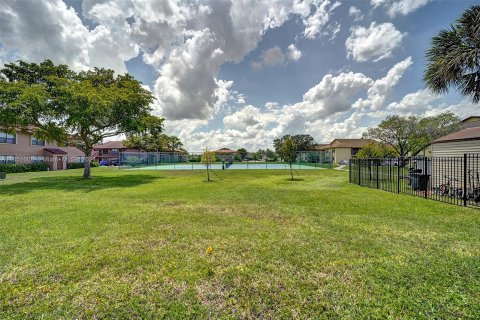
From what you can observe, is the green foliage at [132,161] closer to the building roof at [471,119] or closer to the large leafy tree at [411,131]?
the large leafy tree at [411,131]

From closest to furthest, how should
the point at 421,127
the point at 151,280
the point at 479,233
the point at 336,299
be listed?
the point at 336,299 → the point at 151,280 → the point at 479,233 → the point at 421,127

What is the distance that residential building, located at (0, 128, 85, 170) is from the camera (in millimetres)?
23459

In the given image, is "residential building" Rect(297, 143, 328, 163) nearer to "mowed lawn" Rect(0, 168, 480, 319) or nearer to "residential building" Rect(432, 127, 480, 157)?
"residential building" Rect(432, 127, 480, 157)

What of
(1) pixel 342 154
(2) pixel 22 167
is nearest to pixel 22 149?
(2) pixel 22 167

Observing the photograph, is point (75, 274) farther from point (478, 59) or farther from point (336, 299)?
point (478, 59)

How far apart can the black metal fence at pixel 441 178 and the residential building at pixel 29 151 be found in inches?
1114

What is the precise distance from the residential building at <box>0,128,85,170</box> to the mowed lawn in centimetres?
2377

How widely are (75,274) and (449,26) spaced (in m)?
12.3

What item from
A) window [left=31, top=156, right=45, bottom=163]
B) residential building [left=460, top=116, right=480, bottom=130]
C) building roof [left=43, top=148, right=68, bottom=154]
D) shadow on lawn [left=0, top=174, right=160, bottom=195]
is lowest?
shadow on lawn [left=0, top=174, right=160, bottom=195]

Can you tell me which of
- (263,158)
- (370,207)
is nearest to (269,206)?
(370,207)

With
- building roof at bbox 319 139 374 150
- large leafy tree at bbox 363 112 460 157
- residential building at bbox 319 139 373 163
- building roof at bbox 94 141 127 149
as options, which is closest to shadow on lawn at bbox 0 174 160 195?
large leafy tree at bbox 363 112 460 157

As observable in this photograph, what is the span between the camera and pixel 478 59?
23.0ft

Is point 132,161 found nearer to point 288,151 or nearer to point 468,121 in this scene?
point 288,151

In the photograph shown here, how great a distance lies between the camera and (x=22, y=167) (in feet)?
76.5
